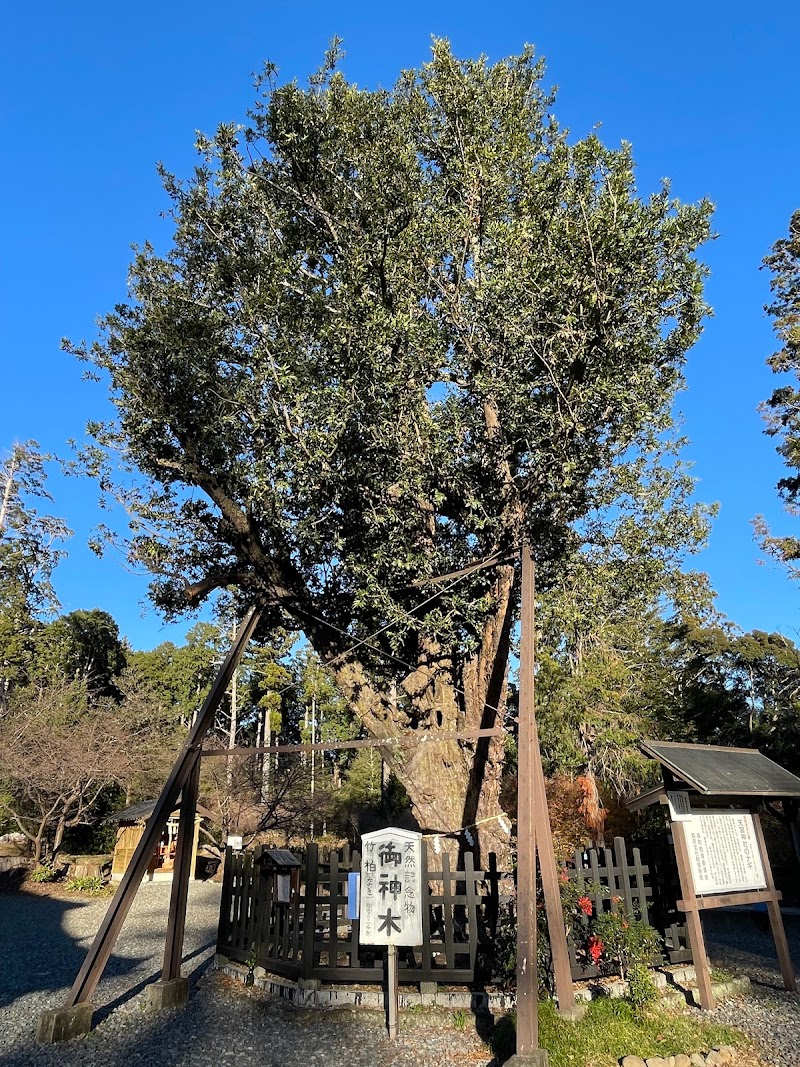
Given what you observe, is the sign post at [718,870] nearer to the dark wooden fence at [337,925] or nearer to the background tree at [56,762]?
the dark wooden fence at [337,925]

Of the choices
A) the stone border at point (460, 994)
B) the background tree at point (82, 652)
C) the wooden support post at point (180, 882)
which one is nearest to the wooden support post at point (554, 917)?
the stone border at point (460, 994)

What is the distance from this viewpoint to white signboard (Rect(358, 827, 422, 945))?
545 cm

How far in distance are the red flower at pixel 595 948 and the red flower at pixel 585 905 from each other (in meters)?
0.22

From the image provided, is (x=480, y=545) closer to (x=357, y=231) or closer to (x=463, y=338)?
(x=463, y=338)

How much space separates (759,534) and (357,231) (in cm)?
1492

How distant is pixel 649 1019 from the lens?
5.32 metres

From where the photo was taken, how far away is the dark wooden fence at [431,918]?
6.12m

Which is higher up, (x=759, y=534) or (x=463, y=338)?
(x=759, y=534)

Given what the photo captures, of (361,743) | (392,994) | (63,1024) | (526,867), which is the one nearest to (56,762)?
(63,1024)

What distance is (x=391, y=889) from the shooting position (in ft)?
18.3

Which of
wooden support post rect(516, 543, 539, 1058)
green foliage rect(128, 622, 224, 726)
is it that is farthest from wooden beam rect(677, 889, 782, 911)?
green foliage rect(128, 622, 224, 726)

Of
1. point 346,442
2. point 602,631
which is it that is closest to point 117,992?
point 346,442

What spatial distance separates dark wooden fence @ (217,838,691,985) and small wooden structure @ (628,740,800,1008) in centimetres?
56

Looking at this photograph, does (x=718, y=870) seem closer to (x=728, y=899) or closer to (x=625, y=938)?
(x=728, y=899)
